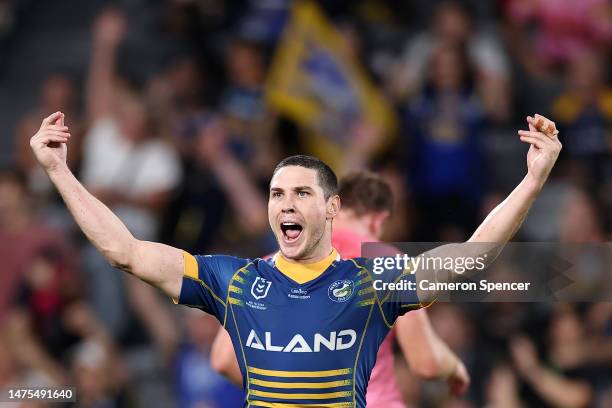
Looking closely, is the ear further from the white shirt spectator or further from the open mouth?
the white shirt spectator

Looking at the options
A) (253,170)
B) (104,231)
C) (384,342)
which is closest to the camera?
(104,231)

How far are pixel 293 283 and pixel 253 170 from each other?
6.24 m

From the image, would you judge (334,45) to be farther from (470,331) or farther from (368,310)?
(368,310)

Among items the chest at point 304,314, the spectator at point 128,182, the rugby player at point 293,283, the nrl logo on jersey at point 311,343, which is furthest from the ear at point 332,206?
the spectator at point 128,182

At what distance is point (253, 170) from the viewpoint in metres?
11.9

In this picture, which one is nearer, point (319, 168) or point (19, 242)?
point (319, 168)

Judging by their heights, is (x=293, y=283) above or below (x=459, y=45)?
below

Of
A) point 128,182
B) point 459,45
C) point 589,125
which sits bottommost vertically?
point 128,182

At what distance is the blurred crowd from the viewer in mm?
10891

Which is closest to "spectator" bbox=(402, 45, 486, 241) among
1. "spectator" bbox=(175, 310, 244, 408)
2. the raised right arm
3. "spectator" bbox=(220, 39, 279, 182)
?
"spectator" bbox=(220, 39, 279, 182)

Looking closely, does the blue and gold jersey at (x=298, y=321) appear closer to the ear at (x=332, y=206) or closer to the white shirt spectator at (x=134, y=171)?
the ear at (x=332, y=206)

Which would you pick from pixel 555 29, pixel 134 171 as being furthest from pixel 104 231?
pixel 555 29

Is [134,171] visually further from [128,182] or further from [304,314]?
[304,314]

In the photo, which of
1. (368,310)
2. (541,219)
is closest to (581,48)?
(541,219)
